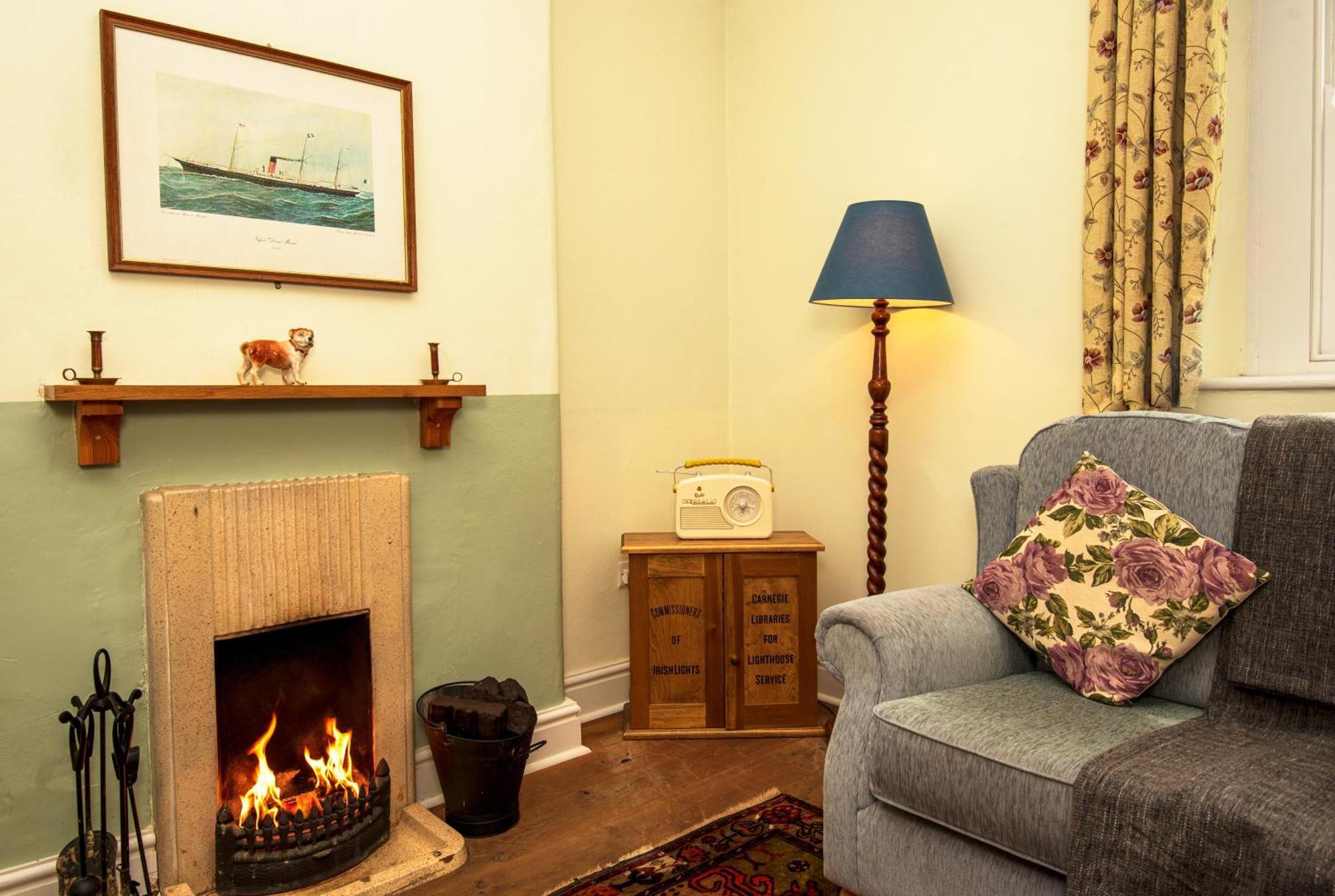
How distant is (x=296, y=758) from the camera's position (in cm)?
205

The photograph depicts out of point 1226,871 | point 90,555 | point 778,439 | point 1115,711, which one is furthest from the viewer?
point 778,439

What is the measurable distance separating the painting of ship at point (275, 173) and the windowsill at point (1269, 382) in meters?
2.05

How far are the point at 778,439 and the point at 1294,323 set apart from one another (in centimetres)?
152

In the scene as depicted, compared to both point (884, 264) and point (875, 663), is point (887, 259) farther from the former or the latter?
point (875, 663)

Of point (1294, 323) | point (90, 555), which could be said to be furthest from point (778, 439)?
point (90, 555)

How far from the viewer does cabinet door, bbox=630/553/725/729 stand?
2.64 meters

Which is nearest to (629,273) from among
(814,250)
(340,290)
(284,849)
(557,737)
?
(814,250)

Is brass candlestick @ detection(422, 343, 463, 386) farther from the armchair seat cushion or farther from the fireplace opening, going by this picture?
the armchair seat cushion

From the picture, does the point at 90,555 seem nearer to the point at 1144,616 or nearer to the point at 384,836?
the point at 384,836

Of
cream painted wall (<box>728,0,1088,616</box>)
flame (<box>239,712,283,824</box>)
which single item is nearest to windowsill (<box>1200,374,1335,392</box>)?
cream painted wall (<box>728,0,1088,616</box>)

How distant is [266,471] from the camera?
2.02m

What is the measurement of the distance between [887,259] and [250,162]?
1.55 meters

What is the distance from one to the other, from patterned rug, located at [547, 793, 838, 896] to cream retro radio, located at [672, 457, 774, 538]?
0.83 meters

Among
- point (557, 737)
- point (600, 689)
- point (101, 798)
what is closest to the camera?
point (101, 798)
